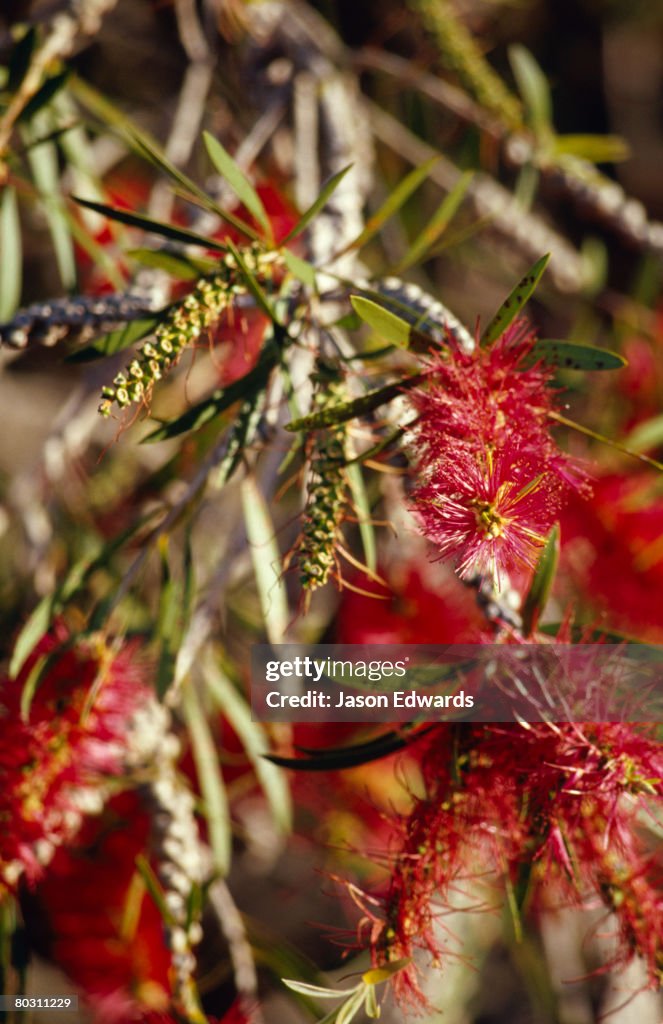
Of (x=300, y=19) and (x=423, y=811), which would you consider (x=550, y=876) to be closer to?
(x=423, y=811)

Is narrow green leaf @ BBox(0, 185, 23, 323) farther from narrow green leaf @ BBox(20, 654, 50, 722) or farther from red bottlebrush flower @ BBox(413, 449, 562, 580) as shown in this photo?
red bottlebrush flower @ BBox(413, 449, 562, 580)

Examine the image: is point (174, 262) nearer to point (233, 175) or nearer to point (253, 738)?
point (233, 175)

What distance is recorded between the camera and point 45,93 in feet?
2.27

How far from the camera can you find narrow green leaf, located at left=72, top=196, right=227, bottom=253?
512 millimetres

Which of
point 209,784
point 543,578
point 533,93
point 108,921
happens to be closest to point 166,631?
point 209,784

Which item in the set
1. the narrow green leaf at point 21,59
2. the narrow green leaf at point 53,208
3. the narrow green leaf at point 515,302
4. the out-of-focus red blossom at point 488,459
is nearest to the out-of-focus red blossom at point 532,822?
the out-of-focus red blossom at point 488,459

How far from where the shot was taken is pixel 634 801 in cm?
52

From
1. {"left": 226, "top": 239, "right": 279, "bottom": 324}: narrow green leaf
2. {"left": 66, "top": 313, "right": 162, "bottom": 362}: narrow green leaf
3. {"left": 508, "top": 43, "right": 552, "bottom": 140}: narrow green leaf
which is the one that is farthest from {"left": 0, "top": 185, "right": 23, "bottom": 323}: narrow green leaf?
{"left": 508, "top": 43, "right": 552, "bottom": 140}: narrow green leaf

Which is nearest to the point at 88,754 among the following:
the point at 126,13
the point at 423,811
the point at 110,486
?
the point at 423,811

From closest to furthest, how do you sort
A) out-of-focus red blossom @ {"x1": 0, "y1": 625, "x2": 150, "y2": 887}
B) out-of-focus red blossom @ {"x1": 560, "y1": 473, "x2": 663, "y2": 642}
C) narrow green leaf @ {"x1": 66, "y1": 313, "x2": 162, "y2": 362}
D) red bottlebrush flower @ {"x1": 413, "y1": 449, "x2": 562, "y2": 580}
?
red bottlebrush flower @ {"x1": 413, "y1": 449, "x2": 562, "y2": 580}, narrow green leaf @ {"x1": 66, "y1": 313, "x2": 162, "y2": 362}, out-of-focus red blossom @ {"x1": 0, "y1": 625, "x2": 150, "y2": 887}, out-of-focus red blossom @ {"x1": 560, "y1": 473, "x2": 663, "y2": 642}

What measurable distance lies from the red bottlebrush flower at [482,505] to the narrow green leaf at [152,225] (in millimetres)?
210

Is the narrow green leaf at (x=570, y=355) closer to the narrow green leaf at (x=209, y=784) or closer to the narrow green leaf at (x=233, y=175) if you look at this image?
the narrow green leaf at (x=233, y=175)

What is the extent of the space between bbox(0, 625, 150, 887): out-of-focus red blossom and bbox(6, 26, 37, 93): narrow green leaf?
0.48 m

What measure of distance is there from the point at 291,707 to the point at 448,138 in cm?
83
